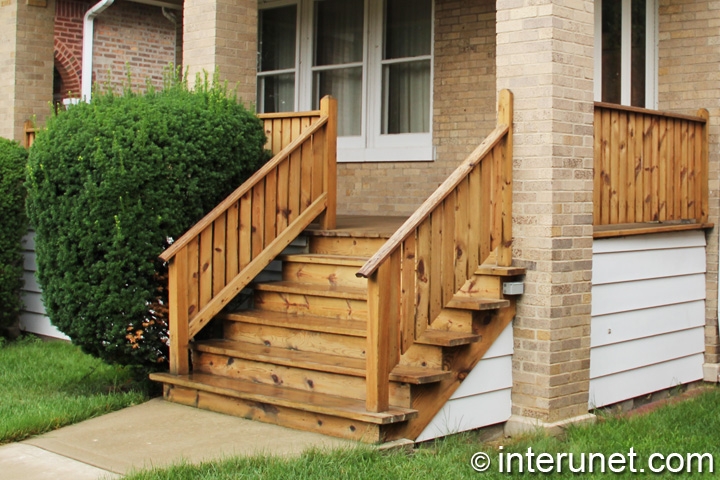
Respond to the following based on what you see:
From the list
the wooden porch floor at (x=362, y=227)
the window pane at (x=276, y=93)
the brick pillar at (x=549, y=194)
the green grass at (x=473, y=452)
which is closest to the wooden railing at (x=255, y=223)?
the wooden porch floor at (x=362, y=227)

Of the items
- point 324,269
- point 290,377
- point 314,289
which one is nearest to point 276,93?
Answer: point 324,269

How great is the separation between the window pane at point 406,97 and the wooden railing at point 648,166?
9.84 ft

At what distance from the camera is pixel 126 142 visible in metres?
6.70

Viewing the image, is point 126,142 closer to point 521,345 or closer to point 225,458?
point 225,458

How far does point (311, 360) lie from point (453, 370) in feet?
3.14

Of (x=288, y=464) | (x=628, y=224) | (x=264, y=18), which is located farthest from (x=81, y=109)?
(x=264, y=18)

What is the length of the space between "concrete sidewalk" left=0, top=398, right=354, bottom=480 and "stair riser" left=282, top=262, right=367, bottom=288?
→ 4.69ft

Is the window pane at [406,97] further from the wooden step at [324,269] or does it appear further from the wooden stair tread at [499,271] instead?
the wooden stair tread at [499,271]

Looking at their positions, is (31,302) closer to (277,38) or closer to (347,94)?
(347,94)

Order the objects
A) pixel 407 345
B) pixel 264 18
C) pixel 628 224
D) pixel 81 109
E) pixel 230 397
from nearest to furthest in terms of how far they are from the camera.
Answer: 1. pixel 407 345
2. pixel 230 397
3. pixel 81 109
4. pixel 628 224
5. pixel 264 18

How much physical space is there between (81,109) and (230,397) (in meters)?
2.38

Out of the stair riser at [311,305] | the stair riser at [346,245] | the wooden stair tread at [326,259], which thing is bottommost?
the stair riser at [311,305]

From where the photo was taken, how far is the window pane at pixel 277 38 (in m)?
11.7

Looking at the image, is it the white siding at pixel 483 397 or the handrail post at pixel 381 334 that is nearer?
the handrail post at pixel 381 334
